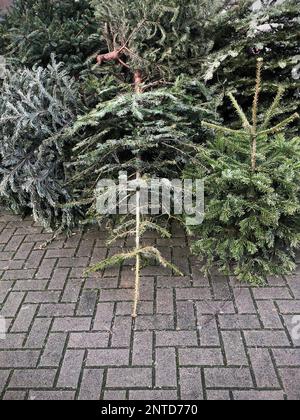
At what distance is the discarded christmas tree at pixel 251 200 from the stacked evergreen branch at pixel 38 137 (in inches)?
52.2

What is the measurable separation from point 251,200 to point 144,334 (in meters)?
1.15

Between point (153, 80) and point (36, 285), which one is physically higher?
point (153, 80)

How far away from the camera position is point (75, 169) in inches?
140

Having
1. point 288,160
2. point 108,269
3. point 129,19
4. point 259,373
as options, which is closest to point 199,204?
point 288,160

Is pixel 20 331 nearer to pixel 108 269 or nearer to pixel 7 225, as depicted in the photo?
pixel 108 269

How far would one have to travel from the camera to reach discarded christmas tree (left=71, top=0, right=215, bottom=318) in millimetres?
2941

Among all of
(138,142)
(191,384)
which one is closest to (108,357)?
(191,384)

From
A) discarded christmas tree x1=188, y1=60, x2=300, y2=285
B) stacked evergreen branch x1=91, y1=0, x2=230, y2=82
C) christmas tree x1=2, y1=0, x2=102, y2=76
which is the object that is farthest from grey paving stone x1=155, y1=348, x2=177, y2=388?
christmas tree x1=2, y1=0, x2=102, y2=76

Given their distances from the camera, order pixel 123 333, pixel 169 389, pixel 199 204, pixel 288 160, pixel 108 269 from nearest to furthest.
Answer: pixel 169 389
pixel 123 333
pixel 288 160
pixel 199 204
pixel 108 269

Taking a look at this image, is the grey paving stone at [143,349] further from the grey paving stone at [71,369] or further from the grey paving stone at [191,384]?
the grey paving stone at [71,369]

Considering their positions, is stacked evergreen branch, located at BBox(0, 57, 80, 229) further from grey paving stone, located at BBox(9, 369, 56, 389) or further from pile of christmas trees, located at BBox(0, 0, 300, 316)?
grey paving stone, located at BBox(9, 369, 56, 389)

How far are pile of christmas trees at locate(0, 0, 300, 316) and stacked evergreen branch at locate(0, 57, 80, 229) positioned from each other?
0.01m

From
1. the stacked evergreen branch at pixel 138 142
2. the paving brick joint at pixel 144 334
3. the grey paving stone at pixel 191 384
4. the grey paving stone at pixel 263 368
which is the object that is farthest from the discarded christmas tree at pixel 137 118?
the grey paving stone at pixel 263 368

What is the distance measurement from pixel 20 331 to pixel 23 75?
7.47ft
